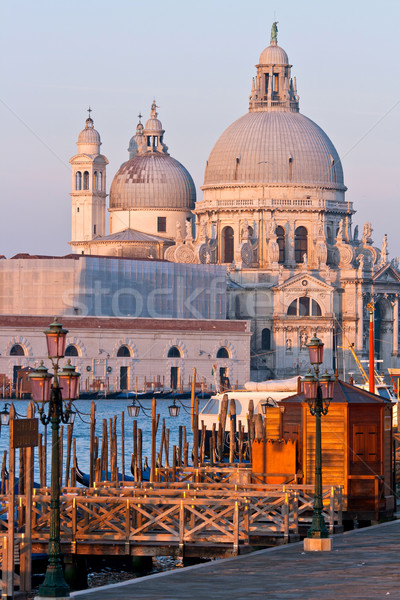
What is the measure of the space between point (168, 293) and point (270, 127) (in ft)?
58.1

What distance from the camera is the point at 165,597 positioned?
18953 millimetres

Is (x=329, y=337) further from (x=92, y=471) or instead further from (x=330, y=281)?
(x=92, y=471)

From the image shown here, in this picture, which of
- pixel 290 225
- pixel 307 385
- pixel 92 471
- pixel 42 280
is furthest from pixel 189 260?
pixel 307 385

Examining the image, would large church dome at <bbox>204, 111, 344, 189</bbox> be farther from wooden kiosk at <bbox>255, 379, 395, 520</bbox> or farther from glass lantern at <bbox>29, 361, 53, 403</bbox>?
glass lantern at <bbox>29, 361, 53, 403</bbox>

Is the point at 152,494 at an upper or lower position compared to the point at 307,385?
lower

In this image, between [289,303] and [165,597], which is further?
[289,303]

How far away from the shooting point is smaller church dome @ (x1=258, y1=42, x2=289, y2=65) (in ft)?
395

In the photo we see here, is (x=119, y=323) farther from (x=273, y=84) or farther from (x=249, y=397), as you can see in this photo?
(x=249, y=397)

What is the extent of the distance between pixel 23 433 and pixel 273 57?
102277 mm

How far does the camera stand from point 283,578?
2019 centimetres

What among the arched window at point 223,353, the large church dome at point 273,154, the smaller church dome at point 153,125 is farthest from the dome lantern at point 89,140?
the arched window at point 223,353

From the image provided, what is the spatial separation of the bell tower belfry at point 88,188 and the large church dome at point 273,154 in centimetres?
1149

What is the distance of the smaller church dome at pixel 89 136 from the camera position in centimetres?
12600

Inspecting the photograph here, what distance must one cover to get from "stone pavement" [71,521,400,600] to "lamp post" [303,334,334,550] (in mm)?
291
